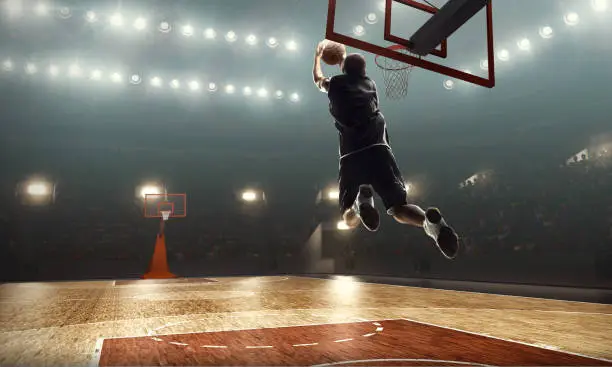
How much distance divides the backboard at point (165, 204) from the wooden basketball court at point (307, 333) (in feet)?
26.1

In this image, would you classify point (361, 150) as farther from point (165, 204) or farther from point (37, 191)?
point (37, 191)

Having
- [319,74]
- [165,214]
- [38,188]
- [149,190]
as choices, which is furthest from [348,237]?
[319,74]

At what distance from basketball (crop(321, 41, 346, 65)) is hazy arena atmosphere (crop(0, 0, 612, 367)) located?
79 cm

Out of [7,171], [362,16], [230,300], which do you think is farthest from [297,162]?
[230,300]

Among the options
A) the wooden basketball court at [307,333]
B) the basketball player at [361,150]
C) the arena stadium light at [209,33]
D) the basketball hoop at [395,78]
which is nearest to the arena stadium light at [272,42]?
the arena stadium light at [209,33]

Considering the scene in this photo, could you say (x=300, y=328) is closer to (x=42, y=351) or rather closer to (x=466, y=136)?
(x=42, y=351)

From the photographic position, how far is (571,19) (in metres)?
9.39

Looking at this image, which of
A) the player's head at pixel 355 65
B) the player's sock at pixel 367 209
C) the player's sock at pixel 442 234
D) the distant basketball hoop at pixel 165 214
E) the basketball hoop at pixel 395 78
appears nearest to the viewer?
the player's sock at pixel 442 234

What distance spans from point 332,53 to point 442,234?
4.48 ft

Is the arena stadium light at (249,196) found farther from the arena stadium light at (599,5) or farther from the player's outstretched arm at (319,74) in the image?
the player's outstretched arm at (319,74)

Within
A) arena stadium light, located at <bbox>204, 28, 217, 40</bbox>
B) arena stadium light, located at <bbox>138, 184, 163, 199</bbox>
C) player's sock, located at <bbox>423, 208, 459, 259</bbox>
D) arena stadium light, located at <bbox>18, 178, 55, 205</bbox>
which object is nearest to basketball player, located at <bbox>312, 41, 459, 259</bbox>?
player's sock, located at <bbox>423, 208, 459, 259</bbox>

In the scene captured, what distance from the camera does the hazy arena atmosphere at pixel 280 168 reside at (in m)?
5.68

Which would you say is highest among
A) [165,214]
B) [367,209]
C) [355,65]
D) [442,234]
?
[355,65]

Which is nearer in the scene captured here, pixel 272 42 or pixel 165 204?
pixel 272 42
